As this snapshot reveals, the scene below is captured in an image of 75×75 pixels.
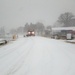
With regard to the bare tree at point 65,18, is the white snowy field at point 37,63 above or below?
below

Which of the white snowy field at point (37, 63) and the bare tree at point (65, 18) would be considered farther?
the bare tree at point (65, 18)

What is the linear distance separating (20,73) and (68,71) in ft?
7.06

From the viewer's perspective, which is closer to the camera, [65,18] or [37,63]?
[37,63]

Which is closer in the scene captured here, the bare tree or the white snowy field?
the white snowy field

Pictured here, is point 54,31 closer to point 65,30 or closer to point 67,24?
point 65,30

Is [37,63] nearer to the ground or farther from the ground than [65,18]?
nearer to the ground

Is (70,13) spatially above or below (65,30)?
above

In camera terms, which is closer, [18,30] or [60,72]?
[60,72]

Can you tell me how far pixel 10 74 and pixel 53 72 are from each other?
188 centimetres

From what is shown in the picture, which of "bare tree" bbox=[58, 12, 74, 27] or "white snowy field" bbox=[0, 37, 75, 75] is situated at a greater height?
"bare tree" bbox=[58, 12, 74, 27]

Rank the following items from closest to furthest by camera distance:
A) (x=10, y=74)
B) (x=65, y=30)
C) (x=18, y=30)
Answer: (x=10, y=74), (x=65, y=30), (x=18, y=30)

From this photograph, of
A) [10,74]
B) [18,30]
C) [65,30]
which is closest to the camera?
[10,74]

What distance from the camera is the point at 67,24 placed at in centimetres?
12875

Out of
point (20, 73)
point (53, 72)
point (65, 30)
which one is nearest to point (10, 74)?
point (20, 73)
